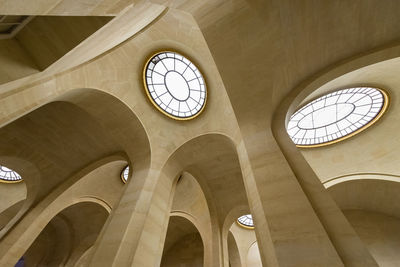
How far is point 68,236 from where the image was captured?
13945 mm

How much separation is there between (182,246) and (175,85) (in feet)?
40.7

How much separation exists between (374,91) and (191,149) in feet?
25.2

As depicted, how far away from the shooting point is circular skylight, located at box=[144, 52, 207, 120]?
7.18 m

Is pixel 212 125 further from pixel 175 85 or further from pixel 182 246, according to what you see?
pixel 182 246

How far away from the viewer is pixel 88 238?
45.6 ft

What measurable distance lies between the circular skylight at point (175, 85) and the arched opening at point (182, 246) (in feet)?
29.1

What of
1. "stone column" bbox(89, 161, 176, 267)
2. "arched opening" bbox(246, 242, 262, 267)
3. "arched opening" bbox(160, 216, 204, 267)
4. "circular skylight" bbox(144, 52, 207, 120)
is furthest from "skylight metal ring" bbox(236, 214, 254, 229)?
"circular skylight" bbox(144, 52, 207, 120)

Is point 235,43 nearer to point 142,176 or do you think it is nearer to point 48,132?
point 142,176

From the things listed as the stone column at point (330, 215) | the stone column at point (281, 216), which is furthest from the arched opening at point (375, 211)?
the stone column at point (281, 216)

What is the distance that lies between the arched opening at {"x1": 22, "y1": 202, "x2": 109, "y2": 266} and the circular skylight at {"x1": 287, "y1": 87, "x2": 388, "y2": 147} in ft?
42.1

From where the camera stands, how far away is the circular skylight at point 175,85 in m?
7.18

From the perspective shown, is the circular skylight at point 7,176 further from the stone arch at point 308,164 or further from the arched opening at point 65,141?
the stone arch at point 308,164

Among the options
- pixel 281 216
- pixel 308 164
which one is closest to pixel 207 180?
pixel 308 164

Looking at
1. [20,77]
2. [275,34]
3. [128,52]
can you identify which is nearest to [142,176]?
[128,52]
